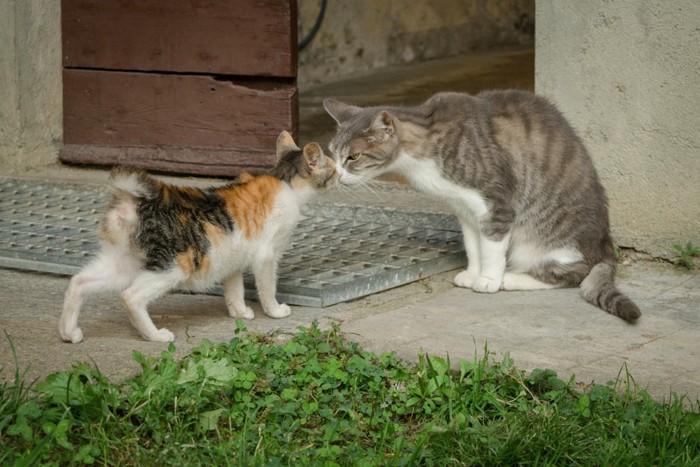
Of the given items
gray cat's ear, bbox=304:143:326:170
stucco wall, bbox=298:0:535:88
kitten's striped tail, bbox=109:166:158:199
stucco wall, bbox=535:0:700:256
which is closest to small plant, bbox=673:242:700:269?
stucco wall, bbox=535:0:700:256

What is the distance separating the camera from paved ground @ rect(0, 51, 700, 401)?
4.10 m

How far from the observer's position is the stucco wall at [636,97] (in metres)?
5.33

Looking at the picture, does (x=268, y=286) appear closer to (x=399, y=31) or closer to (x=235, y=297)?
(x=235, y=297)

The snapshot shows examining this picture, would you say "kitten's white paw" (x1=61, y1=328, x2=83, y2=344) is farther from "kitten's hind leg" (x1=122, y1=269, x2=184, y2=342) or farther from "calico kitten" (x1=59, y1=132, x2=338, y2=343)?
"kitten's hind leg" (x1=122, y1=269, x2=184, y2=342)

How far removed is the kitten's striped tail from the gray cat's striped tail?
1.98 meters

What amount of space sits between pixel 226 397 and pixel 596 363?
1372 millimetres

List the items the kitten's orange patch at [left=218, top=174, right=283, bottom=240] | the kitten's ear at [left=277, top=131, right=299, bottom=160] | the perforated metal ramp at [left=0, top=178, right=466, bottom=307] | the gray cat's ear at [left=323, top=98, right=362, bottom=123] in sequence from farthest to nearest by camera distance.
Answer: the gray cat's ear at [left=323, top=98, right=362, bottom=123] → the perforated metal ramp at [left=0, top=178, right=466, bottom=307] → the kitten's ear at [left=277, top=131, right=299, bottom=160] → the kitten's orange patch at [left=218, top=174, right=283, bottom=240]

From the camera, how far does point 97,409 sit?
3570mm

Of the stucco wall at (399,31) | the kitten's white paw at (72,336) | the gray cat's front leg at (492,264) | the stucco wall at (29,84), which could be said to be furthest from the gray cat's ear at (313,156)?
the stucco wall at (399,31)

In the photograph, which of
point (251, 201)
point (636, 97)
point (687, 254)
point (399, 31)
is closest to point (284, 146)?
point (251, 201)

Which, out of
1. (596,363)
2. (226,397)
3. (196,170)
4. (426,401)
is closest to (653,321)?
(596,363)

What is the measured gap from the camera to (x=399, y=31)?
1185 cm

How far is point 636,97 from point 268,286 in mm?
2084

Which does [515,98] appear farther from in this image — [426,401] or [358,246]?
[426,401]
